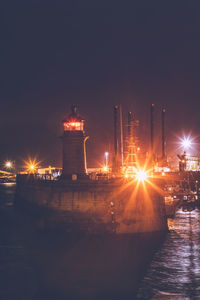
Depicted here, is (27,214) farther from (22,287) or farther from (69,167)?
(22,287)

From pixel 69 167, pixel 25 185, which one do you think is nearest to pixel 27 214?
pixel 25 185

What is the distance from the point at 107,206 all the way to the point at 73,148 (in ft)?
29.9

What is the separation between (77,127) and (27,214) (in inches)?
736

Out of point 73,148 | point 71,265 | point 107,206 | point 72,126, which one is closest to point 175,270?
point 71,265

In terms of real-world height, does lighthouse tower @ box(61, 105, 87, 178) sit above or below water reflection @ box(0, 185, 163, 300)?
above

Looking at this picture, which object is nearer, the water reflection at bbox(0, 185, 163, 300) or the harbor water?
the harbor water

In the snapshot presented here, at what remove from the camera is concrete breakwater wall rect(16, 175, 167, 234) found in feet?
110

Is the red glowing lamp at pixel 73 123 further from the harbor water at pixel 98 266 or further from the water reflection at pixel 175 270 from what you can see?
the water reflection at pixel 175 270

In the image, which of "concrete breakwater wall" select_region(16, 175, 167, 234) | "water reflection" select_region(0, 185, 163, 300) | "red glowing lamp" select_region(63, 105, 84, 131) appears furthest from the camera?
"red glowing lamp" select_region(63, 105, 84, 131)

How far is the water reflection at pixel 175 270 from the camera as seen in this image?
22.6m

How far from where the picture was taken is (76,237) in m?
33.5

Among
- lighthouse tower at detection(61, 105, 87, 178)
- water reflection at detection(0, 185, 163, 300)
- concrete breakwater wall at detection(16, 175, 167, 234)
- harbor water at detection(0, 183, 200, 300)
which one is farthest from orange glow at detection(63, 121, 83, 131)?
water reflection at detection(0, 185, 163, 300)

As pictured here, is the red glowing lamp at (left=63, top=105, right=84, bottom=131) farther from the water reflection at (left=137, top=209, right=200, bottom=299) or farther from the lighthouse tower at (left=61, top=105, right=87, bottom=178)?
the water reflection at (left=137, top=209, right=200, bottom=299)

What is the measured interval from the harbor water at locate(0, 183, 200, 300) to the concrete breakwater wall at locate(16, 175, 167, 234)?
1105mm
